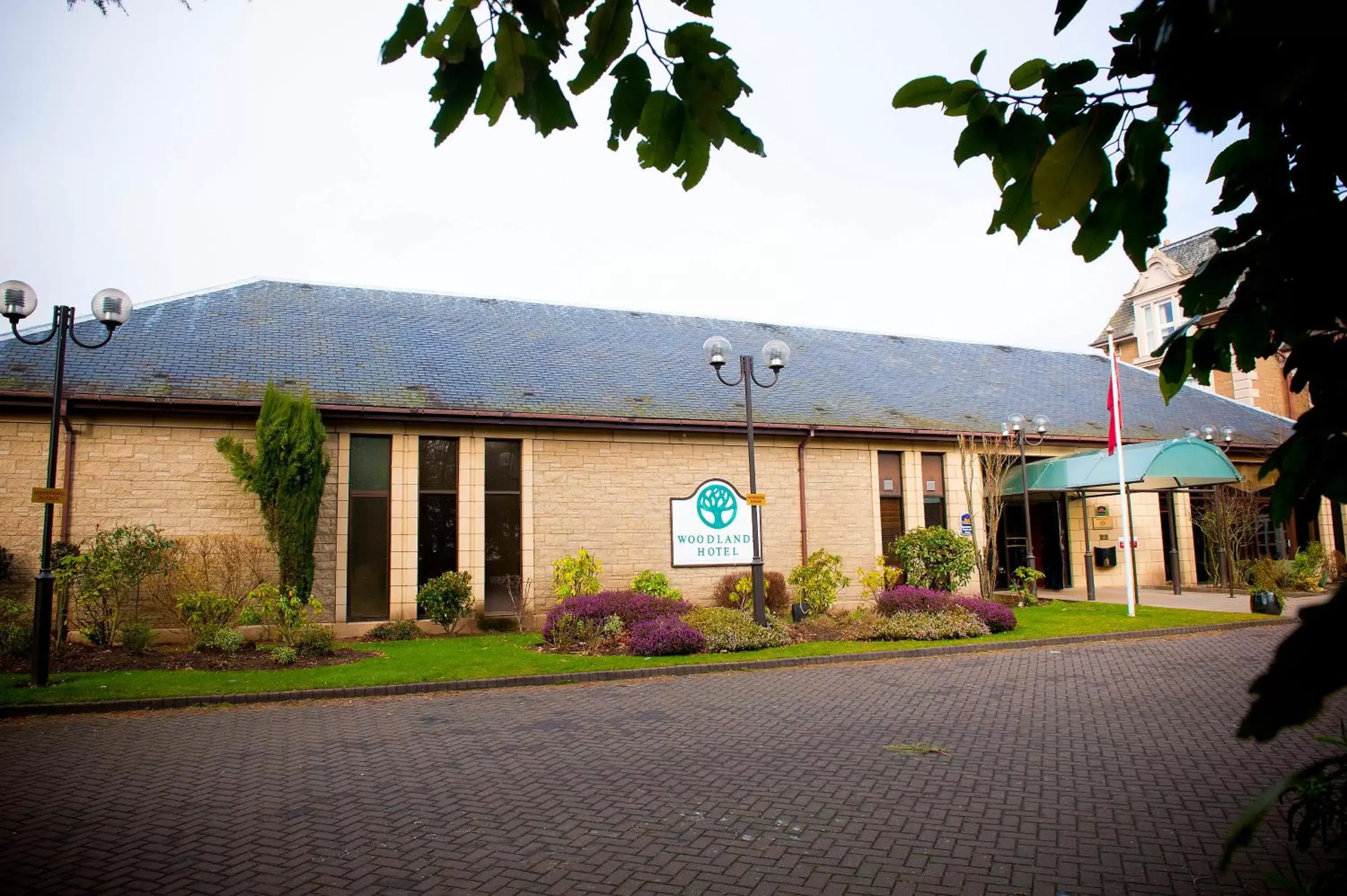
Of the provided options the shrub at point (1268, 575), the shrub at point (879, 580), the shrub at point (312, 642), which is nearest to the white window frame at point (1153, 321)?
the shrub at point (1268, 575)

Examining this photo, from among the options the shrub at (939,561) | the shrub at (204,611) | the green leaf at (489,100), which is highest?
the green leaf at (489,100)

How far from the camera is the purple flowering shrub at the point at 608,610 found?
1484cm

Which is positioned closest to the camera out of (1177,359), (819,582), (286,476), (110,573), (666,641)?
(1177,359)

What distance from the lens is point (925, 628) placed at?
49.5 feet

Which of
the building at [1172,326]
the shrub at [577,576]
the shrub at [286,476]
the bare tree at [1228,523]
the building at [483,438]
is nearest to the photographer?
the shrub at [286,476]

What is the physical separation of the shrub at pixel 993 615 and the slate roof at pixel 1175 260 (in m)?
22.3

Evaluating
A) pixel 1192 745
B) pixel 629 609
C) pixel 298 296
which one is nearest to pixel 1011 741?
pixel 1192 745

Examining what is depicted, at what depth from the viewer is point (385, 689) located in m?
11.0

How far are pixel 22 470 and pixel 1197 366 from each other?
702 inches

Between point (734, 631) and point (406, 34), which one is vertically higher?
point (406, 34)

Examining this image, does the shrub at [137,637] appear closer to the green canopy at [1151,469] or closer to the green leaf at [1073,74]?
the green leaf at [1073,74]

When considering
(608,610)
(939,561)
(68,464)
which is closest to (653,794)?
(608,610)

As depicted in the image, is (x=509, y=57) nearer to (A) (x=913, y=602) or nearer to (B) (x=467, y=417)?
(A) (x=913, y=602)

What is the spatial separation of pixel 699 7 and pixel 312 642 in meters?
13.3
